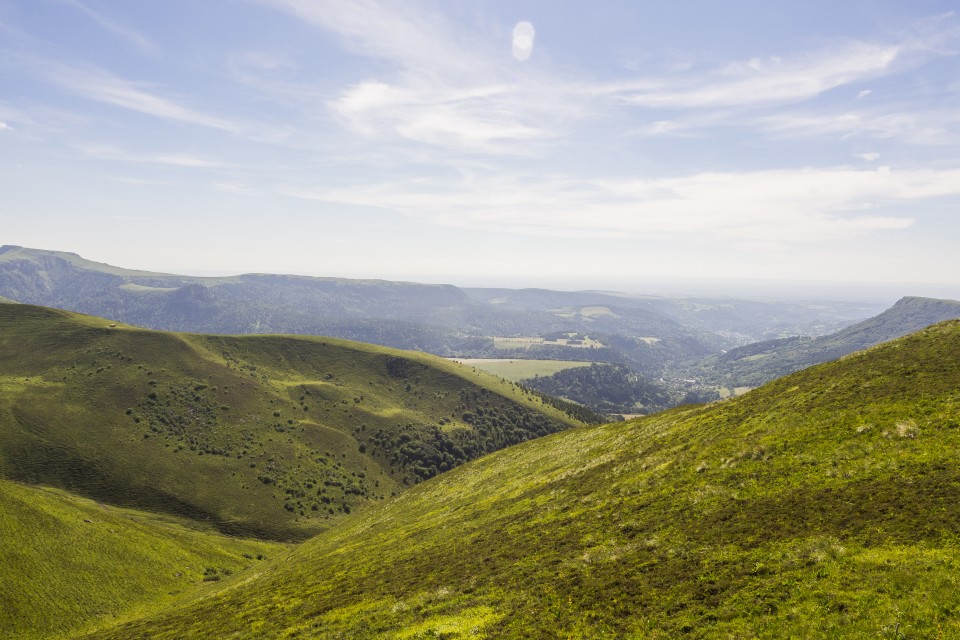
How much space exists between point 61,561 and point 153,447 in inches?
3978

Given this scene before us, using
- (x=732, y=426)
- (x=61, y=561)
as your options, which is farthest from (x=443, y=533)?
(x=61, y=561)

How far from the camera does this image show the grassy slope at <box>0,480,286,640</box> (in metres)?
71.4

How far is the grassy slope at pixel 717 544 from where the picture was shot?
75.3 ft

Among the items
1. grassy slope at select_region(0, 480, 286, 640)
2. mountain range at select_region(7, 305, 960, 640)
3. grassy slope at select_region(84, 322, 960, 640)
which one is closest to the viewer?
grassy slope at select_region(84, 322, 960, 640)

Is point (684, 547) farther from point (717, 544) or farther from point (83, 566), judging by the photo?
point (83, 566)

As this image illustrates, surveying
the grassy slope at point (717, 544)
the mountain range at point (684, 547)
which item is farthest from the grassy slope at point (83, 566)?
the grassy slope at point (717, 544)

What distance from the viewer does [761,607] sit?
2306cm

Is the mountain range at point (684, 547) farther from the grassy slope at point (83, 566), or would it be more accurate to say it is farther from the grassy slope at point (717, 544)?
the grassy slope at point (83, 566)

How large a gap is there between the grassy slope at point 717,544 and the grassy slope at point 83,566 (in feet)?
59.3

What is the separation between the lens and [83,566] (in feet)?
280

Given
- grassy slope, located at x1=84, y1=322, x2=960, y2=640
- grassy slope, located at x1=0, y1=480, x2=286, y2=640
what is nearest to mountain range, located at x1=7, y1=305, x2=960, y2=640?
grassy slope, located at x1=84, y1=322, x2=960, y2=640

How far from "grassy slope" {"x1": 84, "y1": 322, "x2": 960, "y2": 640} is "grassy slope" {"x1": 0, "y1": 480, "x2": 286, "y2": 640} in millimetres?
18083

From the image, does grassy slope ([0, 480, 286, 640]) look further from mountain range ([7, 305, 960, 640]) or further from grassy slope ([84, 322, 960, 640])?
grassy slope ([84, 322, 960, 640])

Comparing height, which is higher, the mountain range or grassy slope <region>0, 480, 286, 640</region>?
the mountain range
